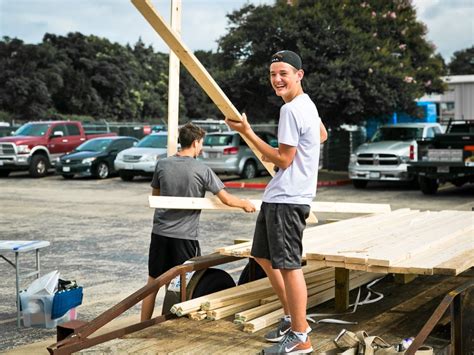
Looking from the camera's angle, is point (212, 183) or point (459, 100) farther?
point (459, 100)

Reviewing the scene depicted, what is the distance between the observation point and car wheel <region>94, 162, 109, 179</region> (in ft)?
83.6

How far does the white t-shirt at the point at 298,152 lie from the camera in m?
4.11

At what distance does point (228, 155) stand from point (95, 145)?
5766 millimetres

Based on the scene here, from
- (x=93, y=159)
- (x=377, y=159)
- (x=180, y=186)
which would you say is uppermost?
(x=180, y=186)

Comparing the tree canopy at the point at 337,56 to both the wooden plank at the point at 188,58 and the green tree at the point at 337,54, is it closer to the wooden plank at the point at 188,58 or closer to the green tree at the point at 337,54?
the green tree at the point at 337,54

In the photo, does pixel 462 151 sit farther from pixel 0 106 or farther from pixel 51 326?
pixel 0 106

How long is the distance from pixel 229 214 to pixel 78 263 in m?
6.02

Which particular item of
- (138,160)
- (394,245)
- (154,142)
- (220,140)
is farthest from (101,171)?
(394,245)

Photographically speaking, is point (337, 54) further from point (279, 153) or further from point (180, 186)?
point (279, 153)

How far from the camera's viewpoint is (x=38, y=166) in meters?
26.7

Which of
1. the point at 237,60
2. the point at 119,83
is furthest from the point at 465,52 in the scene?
the point at 237,60

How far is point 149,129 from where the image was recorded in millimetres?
40188

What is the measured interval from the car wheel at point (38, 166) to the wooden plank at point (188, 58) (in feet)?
74.2

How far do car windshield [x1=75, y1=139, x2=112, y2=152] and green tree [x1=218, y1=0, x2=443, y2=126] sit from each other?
546 centimetres
